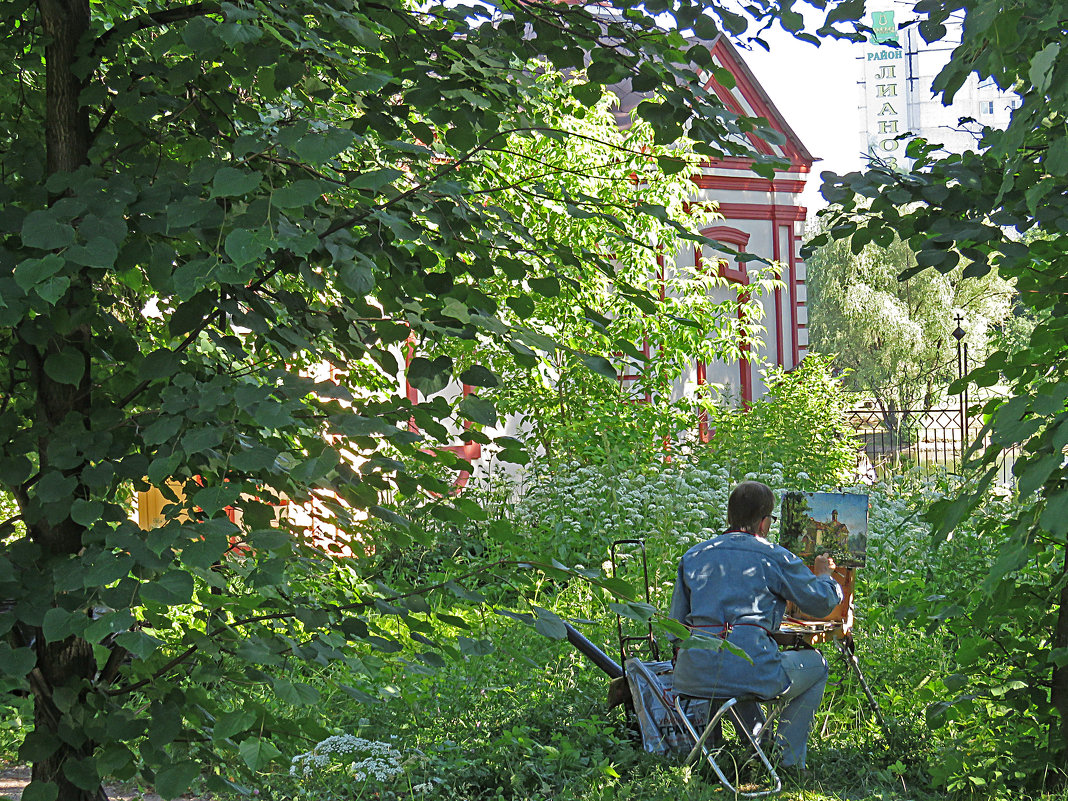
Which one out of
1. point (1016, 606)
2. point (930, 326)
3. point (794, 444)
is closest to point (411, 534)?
point (1016, 606)

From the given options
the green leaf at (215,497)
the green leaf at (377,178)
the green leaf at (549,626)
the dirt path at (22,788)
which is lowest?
the dirt path at (22,788)

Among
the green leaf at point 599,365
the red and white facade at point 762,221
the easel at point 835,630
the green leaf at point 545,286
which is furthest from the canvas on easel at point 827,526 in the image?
the red and white facade at point 762,221

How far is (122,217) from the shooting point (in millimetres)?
1896

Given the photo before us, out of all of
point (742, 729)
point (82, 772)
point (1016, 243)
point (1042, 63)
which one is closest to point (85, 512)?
point (82, 772)

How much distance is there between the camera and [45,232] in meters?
1.71

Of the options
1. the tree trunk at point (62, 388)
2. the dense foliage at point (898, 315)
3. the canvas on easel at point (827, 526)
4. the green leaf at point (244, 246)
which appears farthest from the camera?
the dense foliage at point (898, 315)

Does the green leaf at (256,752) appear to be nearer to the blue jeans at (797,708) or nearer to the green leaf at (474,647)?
the green leaf at (474,647)

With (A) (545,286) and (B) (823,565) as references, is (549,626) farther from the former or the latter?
(B) (823,565)

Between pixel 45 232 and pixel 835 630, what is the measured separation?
433 centimetres

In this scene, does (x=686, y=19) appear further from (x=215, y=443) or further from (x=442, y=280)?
(x=215, y=443)

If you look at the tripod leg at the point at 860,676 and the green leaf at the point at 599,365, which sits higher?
the green leaf at the point at 599,365

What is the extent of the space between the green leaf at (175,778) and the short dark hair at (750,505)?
321cm

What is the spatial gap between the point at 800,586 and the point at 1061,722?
47.0 inches

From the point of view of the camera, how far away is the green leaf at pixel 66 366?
2.25 m
